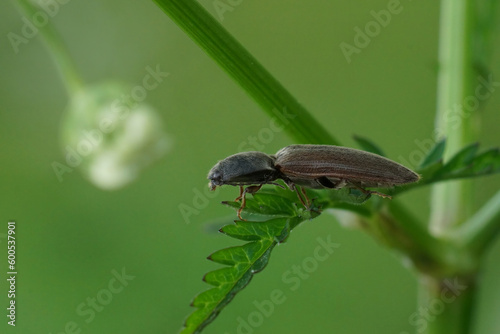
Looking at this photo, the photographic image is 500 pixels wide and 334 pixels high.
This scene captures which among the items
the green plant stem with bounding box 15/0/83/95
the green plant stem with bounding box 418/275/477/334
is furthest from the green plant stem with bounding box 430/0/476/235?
the green plant stem with bounding box 15/0/83/95

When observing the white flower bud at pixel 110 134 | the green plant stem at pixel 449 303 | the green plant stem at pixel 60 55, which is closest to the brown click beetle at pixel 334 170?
the green plant stem at pixel 449 303

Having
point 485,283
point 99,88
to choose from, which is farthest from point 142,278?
point 485,283

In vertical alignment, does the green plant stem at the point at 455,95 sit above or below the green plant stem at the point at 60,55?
below

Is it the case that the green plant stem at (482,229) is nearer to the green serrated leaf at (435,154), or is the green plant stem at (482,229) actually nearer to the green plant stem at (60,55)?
the green serrated leaf at (435,154)

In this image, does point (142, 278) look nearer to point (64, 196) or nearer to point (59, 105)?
point (64, 196)

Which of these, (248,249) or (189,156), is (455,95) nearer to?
(248,249)

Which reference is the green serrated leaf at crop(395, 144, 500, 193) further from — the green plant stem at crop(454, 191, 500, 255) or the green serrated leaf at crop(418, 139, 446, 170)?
the green plant stem at crop(454, 191, 500, 255)

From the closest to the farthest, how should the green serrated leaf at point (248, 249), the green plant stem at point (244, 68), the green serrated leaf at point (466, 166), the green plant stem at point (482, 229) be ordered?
the green plant stem at point (244, 68) < the green serrated leaf at point (248, 249) < the green serrated leaf at point (466, 166) < the green plant stem at point (482, 229)
